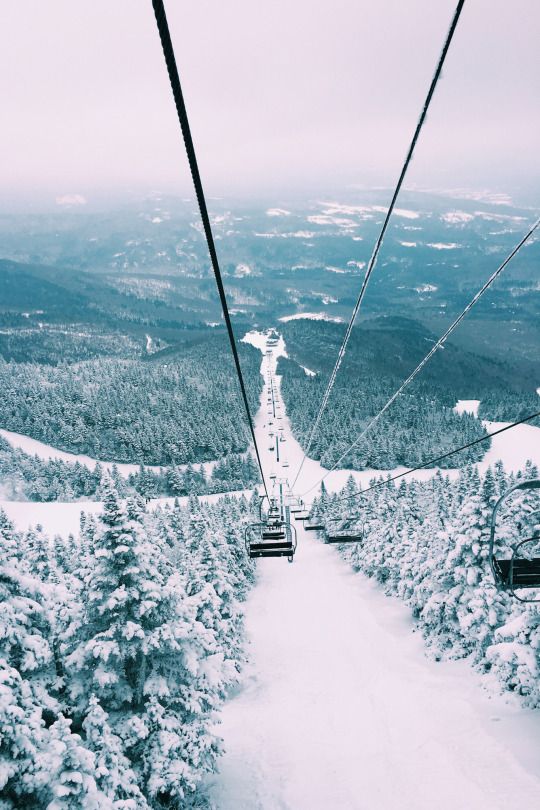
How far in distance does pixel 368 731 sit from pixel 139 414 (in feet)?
460

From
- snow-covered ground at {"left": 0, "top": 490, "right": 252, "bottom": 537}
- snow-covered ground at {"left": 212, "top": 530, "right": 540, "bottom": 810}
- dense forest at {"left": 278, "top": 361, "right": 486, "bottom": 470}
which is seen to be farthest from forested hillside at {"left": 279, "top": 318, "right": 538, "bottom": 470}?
snow-covered ground at {"left": 212, "top": 530, "right": 540, "bottom": 810}

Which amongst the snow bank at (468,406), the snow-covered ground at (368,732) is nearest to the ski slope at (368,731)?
the snow-covered ground at (368,732)

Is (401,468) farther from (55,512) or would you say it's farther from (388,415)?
(55,512)

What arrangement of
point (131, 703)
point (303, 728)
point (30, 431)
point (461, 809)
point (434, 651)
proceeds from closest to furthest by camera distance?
1. point (131, 703)
2. point (461, 809)
3. point (303, 728)
4. point (434, 651)
5. point (30, 431)

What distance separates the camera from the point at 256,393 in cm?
17200

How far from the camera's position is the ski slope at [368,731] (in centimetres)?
1742

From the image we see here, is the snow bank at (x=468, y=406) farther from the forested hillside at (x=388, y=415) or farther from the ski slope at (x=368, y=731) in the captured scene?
the ski slope at (x=368, y=731)

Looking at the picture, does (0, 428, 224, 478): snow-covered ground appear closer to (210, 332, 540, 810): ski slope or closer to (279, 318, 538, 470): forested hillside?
(279, 318, 538, 470): forested hillside

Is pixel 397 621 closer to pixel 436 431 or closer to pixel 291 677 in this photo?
pixel 291 677

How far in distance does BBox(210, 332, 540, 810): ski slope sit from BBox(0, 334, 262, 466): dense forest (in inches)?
3920

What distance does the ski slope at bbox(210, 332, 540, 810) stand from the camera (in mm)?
17422

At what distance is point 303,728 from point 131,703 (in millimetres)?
11039

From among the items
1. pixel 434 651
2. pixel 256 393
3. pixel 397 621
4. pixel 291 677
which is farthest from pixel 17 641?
pixel 256 393

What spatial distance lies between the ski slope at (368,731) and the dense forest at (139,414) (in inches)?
3920
